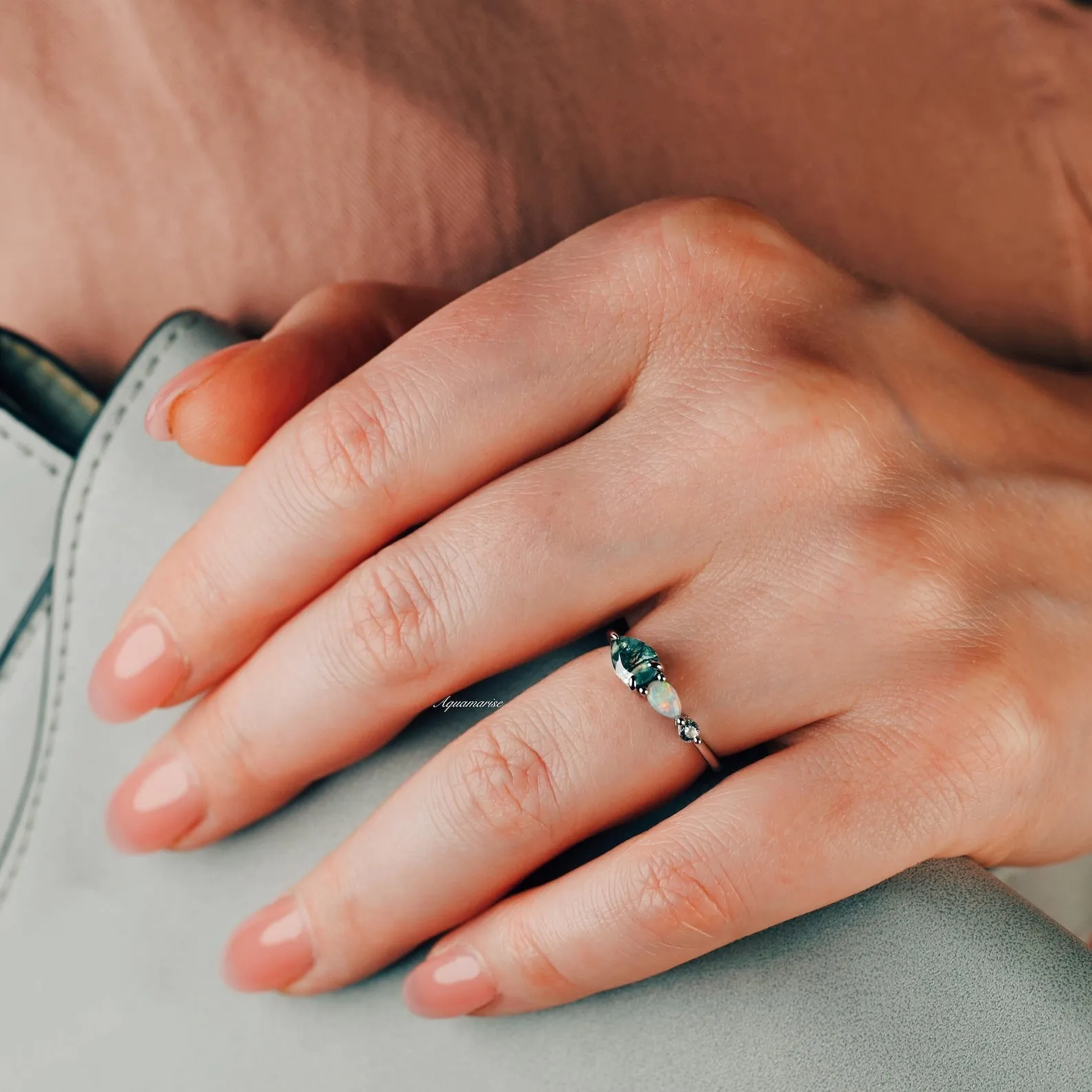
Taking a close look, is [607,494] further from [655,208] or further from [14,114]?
[14,114]

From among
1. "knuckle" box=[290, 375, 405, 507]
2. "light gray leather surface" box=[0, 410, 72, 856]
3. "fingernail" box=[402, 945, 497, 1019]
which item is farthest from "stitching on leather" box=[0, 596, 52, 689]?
"fingernail" box=[402, 945, 497, 1019]

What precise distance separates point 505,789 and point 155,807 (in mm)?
240

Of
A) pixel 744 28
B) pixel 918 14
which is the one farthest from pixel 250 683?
pixel 918 14

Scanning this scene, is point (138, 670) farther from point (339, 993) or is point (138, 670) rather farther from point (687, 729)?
point (687, 729)

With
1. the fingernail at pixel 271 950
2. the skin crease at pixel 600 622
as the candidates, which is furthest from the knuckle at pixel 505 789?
the fingernail at pixel 271 950

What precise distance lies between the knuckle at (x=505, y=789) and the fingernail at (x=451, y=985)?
0.24 ft

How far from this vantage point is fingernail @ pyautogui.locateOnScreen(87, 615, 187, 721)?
59 centimetres

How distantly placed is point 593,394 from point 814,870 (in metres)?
0.30

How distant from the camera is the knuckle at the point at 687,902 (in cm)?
51

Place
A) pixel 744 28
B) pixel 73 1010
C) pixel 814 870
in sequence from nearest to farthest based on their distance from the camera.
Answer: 1. pixel 814 870
2. pixel 73 1010
3. pixel 744 28

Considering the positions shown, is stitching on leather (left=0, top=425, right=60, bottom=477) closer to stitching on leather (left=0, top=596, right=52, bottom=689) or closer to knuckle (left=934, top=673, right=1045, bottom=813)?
stitching on leather (left=0, top=596, right=52, bottom=689)

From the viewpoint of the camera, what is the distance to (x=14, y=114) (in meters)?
0.69

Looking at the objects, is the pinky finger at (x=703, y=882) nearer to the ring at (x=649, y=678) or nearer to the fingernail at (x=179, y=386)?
the ring at (x=649, y=678)

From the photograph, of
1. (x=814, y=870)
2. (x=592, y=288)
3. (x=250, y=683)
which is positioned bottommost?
(x=814, y=870)
